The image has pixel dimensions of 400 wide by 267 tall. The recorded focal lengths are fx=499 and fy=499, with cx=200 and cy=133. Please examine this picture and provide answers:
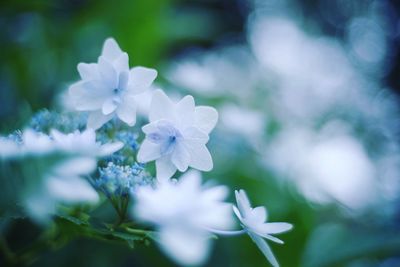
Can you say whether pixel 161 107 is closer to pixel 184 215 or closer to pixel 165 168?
pixel 165 168

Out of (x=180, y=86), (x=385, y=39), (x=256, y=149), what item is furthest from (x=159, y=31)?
(x=385, y=39)

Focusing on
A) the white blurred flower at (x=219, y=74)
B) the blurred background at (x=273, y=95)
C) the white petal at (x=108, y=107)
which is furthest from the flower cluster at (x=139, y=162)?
the white blurred flower at (x=219, y=74)

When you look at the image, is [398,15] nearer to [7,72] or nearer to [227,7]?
[227,7]

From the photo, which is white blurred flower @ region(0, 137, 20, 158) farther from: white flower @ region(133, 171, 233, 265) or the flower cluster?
white flower @ region(133, 171, 233, 265)

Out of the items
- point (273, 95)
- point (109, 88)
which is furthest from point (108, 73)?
point (273, 95)

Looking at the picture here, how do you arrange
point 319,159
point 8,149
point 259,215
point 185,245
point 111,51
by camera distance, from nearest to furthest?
point 185,245, point 8,149, point 259,215, point 111,51, point 319,159

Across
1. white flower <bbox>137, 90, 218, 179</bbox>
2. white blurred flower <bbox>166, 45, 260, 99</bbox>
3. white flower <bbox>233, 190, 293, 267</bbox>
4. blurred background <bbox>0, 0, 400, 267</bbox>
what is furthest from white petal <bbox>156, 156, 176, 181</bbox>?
white blurred flower <bbox>166, 45, 260, 99</bbox>
